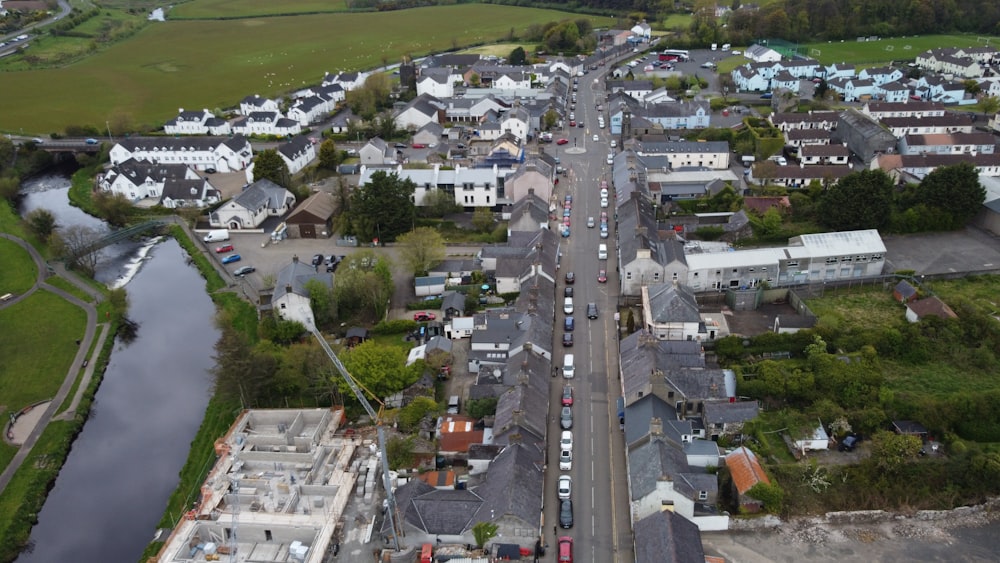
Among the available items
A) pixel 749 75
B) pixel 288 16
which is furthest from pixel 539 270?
pixel 288 16

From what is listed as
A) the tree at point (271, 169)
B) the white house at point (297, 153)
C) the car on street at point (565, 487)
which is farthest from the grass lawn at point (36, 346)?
the car on street at point (565, 487)

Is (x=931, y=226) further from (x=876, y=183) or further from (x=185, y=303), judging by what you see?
(x=185, y=303)

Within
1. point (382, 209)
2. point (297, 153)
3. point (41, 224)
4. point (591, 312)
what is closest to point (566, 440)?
point (591, 312)

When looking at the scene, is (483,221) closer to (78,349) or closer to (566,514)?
(78,349)

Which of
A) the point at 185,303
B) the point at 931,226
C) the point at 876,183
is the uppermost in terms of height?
the point at 876,183

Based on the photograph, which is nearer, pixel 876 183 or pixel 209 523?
pixel 209 523
